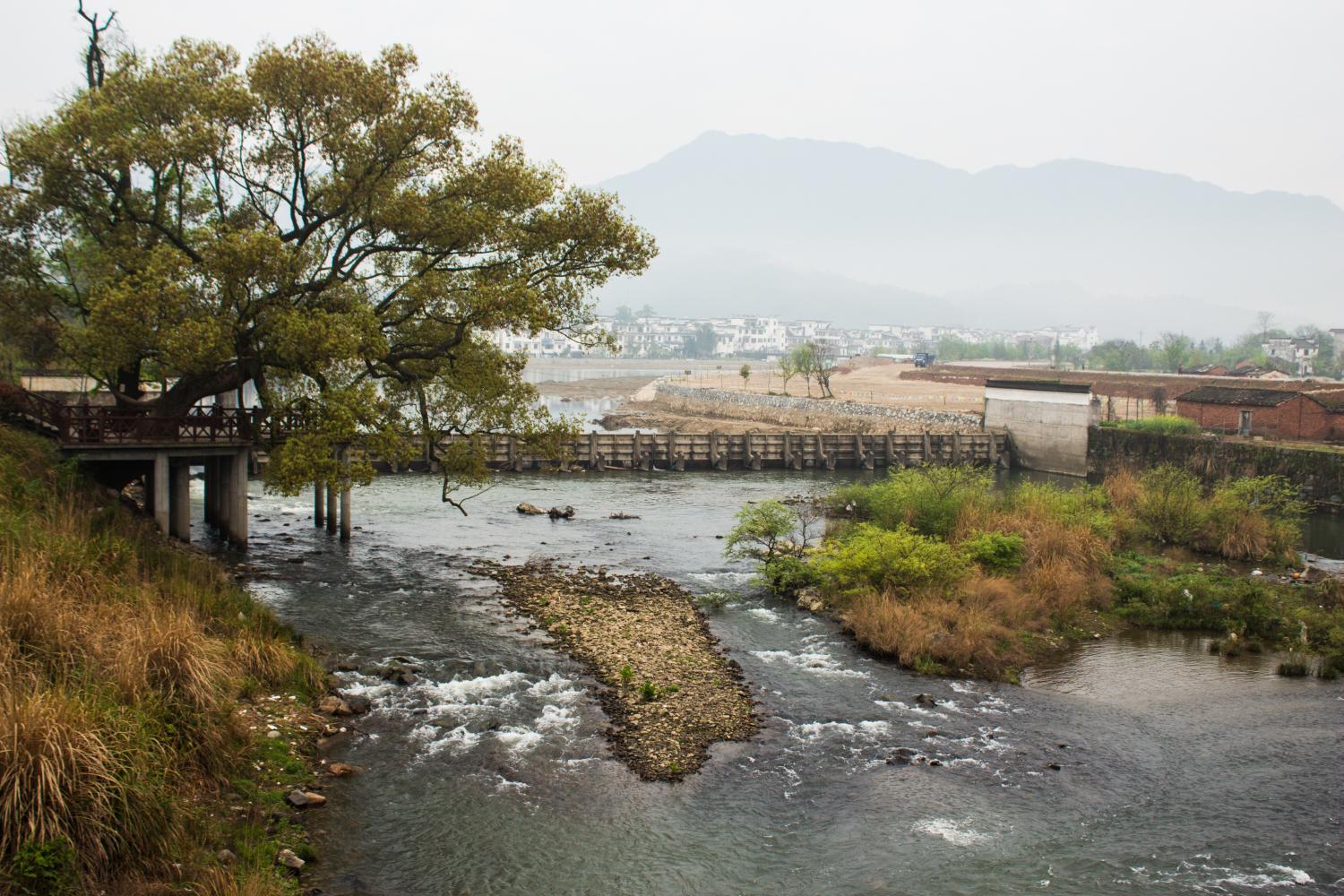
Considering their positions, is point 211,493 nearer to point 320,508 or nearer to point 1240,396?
point 320,508

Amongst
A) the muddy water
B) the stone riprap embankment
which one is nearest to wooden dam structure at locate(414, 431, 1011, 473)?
the stone riprap embankment

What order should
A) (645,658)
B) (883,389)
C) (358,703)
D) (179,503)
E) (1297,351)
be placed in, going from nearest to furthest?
(358,703) < (645,658) < (179,503) < (883,389) < (1297,351)

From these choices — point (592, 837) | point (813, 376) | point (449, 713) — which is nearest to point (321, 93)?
point (449, 713)

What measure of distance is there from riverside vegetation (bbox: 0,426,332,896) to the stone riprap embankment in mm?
51181

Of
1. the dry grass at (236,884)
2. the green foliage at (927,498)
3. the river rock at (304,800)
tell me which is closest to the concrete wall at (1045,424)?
the green foliage at (927,498)

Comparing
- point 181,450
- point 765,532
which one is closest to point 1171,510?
point 765,532

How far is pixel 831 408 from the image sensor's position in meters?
73.4

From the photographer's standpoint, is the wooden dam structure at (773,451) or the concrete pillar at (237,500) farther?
the wooden dam structure at (773,451)

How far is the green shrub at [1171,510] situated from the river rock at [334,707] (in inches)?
1062

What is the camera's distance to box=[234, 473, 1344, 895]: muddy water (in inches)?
506

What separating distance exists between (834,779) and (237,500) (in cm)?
2033

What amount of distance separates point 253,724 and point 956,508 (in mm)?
21685

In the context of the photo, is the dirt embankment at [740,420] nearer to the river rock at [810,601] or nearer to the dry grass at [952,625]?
the river rock at [810,601]

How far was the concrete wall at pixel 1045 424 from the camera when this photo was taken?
55.2 m
